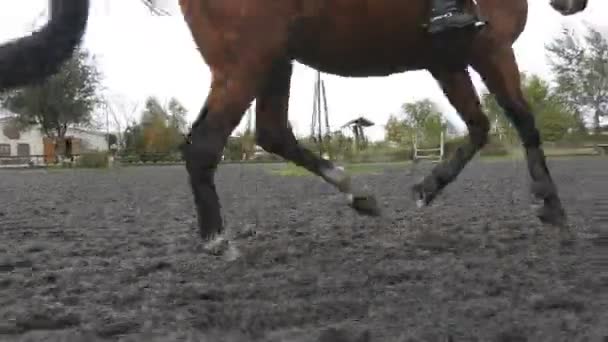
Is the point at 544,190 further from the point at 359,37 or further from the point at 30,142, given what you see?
the point at 30,142

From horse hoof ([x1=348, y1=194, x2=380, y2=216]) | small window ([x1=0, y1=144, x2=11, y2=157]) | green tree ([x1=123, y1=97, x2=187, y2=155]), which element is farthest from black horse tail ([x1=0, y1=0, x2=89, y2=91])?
small window ([x1=0, y1=144, x2=11, y2=157])

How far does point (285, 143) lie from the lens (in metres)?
4.79

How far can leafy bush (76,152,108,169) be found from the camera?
3521 centimetres

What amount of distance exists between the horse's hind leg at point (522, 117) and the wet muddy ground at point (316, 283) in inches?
6.4

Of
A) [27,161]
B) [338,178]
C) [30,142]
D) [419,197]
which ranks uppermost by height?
[30,142]

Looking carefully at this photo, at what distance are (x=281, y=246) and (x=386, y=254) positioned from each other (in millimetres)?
716

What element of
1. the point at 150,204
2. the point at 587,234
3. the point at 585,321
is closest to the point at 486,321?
the point at 585,321

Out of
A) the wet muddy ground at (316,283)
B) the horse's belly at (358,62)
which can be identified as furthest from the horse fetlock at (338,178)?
the horse's belly at (358,62)

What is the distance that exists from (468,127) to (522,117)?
53 cm

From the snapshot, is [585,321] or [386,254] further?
[386,254]

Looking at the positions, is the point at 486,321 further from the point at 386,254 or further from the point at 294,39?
the point at 294,39

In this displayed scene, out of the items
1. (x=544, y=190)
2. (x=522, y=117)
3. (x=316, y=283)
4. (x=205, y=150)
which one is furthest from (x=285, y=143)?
(x=316, y=283)

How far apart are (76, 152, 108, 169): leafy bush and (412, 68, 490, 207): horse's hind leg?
105 ft

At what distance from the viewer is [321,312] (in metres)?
2.29
